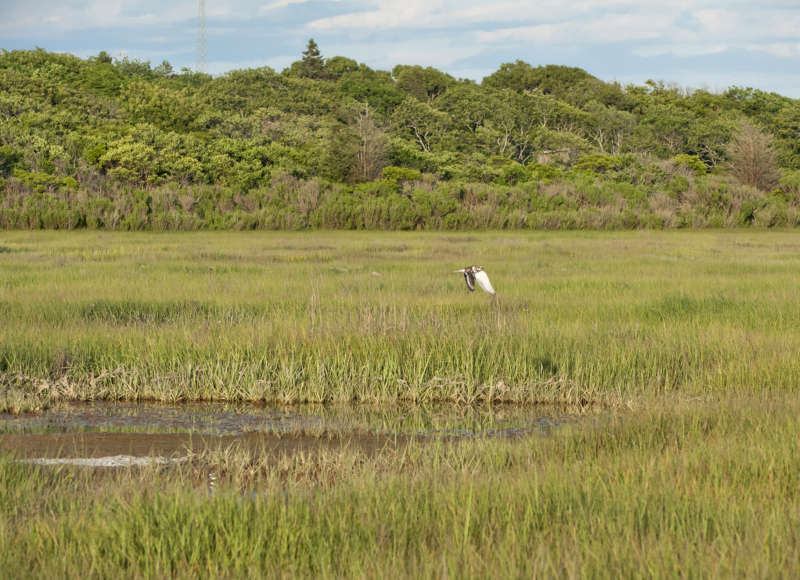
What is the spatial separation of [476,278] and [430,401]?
4.84 metres

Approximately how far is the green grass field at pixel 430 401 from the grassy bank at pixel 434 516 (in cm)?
2

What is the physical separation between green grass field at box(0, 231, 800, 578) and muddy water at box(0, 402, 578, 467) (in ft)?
0.90

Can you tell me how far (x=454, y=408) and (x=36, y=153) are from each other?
133ft

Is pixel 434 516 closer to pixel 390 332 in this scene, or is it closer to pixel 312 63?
pixel 390 332

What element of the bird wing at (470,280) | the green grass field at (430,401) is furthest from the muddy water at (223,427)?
the bird wing at (470,280)

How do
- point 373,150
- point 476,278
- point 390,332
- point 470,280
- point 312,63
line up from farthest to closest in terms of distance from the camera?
point 312,63 → point 373,150 → point 470,280 → point 476,278 → point 390,332

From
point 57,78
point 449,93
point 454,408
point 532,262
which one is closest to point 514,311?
point 454,408

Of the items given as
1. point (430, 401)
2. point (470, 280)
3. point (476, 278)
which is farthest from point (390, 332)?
point (470, 280)

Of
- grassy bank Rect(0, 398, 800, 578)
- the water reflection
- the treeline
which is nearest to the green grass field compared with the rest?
grassy bank Rect(0, 398, 800, 578)

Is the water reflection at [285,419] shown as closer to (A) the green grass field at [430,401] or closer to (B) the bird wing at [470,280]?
(A) the green grass field at [430,401]

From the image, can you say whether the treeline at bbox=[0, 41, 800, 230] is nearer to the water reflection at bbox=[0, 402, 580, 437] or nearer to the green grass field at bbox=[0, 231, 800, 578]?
the green grass field at bbox=[0, 231, 800, 578]

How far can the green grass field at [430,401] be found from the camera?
3.50 meters

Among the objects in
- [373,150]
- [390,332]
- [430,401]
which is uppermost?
[373,150]

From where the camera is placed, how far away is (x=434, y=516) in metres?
3.96
